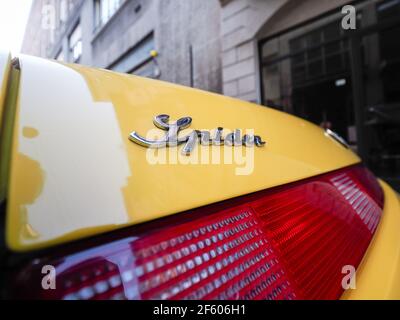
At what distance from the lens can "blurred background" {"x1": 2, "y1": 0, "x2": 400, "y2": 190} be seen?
4891 mm

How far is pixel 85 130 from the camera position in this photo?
0.52 m

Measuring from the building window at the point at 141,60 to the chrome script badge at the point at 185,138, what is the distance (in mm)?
9087

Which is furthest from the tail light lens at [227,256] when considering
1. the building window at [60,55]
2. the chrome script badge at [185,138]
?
the building window at [60,55]

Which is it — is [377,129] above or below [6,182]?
above

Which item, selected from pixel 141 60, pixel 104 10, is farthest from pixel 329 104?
pixel 104 10

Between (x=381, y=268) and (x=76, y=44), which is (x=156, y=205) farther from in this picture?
(x=76, y=44)

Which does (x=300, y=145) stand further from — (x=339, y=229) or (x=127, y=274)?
(x=127, y=274)

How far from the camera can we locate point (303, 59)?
18.9 feet

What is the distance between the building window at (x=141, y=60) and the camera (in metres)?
9.66

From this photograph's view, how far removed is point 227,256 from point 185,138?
0.83 ft

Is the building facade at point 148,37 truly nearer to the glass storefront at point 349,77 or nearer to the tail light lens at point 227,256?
the glass storefront at point 349,77

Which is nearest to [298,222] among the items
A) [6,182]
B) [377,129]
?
[6,182]

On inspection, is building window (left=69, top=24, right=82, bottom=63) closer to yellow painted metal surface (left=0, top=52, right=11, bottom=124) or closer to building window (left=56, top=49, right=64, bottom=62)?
building window (left=56, top=49, right=64, bottom=62)
